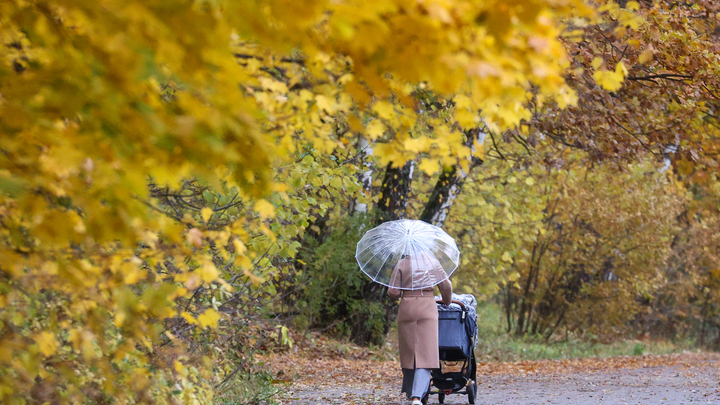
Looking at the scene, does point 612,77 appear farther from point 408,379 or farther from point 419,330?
point 408,379

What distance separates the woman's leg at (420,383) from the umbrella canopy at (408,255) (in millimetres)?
863

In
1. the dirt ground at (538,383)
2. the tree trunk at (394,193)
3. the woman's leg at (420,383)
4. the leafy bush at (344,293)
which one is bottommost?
the dirt ground at (538,383)

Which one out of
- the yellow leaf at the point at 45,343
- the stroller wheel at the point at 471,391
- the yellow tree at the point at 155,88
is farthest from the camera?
the stroller wheel at the point at 471,391

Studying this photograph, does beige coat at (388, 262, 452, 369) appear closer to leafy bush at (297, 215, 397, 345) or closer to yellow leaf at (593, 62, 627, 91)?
yellow leaf at (593, 62, 627, 91)

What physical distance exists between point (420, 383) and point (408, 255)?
4.17ft

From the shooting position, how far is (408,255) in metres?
6.98

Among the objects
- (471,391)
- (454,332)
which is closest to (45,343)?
(454,332)

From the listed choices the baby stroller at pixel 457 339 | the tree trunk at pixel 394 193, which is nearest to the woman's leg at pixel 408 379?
the baby stroller at pixel 457 339

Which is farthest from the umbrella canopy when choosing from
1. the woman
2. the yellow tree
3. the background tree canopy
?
the yellow tree

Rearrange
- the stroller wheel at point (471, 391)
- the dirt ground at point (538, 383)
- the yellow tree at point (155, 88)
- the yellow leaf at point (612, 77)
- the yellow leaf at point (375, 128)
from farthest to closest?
the dirt ground at point (538, 383) → the stroller wheel at point (471, 391) → the yellow leaf at point (375, 128) → the yellow leaf at point (612, 77) → the yellow tree at point (155, 88)

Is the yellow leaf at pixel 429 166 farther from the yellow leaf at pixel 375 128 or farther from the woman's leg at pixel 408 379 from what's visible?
the woman's leg at pixel 408 379

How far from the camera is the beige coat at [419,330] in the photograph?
22.7 ft

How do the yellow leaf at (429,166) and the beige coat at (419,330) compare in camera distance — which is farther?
the beige coat at (419,330)

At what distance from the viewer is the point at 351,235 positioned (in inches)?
516
